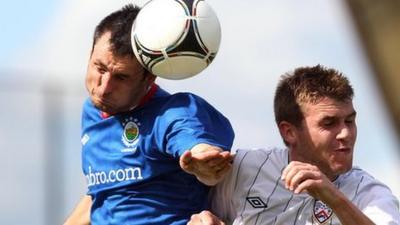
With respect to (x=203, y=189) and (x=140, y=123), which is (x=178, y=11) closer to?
(x=140, y=123)

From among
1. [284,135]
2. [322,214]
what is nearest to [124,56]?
[284,135]

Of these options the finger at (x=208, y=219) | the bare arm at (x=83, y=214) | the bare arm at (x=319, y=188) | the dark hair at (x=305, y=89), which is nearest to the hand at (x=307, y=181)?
the bare arm at (x=319, y=188)

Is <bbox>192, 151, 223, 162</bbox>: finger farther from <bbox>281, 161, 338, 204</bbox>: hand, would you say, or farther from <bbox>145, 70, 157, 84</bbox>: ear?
<bbox>145, 70, 157, 84</bbox>: ear

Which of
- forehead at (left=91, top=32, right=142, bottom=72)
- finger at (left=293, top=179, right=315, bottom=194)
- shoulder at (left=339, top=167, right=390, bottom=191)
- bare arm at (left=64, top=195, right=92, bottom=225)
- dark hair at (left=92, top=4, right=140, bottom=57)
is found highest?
dark hair at (left=92, top=4, right=140, bottom=57)

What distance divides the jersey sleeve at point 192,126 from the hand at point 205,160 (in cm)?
11

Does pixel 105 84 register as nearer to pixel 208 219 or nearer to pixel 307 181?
pixel 208 219

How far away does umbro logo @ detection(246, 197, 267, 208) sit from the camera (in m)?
3.64

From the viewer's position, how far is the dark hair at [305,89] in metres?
3.57

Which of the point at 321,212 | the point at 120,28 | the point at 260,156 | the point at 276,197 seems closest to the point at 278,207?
the point at 276,197

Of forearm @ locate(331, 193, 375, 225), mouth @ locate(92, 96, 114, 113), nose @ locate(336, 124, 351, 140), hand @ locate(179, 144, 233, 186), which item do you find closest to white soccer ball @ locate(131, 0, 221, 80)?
mouth @ locate(92, 96, 114, 113)

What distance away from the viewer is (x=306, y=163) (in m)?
3.53

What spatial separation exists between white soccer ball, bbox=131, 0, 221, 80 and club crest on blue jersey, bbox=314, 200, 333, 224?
2.90 ft

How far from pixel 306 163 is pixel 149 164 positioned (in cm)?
75

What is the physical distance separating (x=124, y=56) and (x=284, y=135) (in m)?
0.92
